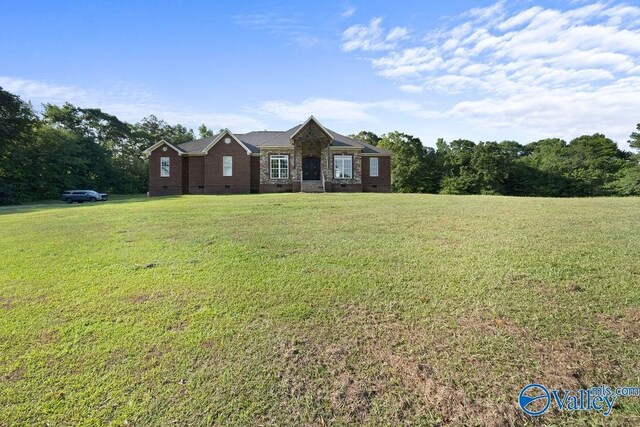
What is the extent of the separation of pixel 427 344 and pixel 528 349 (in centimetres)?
98

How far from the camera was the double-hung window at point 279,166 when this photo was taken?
26.0 metres

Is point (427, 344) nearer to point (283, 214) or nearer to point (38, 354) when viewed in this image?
point (38, 354)

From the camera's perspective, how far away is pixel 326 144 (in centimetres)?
2578

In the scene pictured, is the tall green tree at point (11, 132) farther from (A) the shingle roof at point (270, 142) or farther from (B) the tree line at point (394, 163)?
(A) the shingle roof at point (270, 142)

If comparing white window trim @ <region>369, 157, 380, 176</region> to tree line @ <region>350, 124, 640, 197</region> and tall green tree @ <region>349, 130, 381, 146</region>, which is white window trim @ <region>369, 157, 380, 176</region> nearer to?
tree line @ <region>350, 124, 640, 197</region>

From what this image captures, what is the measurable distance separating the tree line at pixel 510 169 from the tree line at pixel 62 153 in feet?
116

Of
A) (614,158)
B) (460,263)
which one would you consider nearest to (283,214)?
(460,263)

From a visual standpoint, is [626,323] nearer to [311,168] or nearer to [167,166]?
[311,168]

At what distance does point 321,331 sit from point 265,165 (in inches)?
911

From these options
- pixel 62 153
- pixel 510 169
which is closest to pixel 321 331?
pixel 62 153

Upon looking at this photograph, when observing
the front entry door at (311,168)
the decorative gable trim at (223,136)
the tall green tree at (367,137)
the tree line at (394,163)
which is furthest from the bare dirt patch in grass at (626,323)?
the tall green tree at (367,137)

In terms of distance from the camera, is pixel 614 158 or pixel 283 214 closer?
pixel 283 214

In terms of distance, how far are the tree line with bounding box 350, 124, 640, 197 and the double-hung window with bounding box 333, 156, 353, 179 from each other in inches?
778

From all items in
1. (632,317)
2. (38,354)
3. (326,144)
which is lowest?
(38,354)
